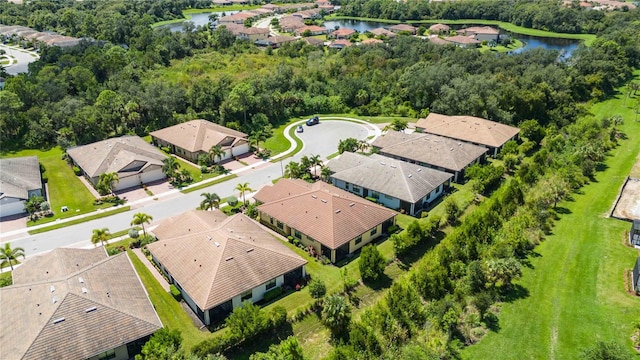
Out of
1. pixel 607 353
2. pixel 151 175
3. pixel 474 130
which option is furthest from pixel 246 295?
pixel 474 130

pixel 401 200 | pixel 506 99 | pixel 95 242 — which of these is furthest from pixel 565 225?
pixel 95 242

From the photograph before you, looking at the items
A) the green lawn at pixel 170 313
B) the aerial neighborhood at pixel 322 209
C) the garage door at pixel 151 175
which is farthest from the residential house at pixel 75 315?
the garage door at pixel 151 175

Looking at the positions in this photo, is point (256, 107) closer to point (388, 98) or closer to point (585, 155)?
point (388, 98)

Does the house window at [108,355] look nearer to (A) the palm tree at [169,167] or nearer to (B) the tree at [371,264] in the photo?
(B) the tree at [371,264]

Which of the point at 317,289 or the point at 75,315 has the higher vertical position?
the point at 75,315

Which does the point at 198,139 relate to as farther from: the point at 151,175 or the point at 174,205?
the point at 174,205

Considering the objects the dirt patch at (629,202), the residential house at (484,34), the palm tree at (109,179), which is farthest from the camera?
the residential house at (484,34)

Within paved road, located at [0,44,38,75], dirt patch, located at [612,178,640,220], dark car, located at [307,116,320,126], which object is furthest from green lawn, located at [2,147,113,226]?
dirt patch, located at [612,178,640,220]
